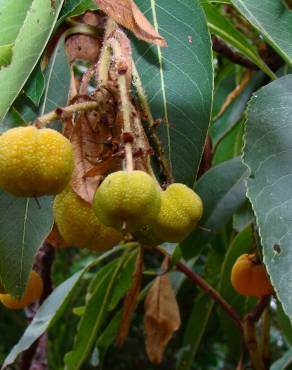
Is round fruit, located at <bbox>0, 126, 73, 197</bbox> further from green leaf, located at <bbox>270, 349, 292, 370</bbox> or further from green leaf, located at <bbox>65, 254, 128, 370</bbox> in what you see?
green leaf, located at <bbox>270, 349, 292, 370</bbox>

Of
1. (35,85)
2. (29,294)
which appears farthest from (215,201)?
(35,85)

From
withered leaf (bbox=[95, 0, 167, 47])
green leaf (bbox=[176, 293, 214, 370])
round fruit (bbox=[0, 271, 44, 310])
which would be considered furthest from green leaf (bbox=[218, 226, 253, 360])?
withered leaf (bbox=[95, 0, 167, 47])

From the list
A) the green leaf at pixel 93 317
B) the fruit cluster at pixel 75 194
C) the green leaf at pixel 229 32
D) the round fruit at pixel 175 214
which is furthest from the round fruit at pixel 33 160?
the green leaf at pixel 93 317

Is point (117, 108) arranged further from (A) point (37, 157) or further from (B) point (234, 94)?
(B) point (234, 94)

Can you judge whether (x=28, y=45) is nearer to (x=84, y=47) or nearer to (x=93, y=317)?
(x=84, y=47)

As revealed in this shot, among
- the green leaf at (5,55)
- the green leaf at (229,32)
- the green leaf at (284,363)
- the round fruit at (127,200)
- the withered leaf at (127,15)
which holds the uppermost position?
the withered leaf at (127,15)

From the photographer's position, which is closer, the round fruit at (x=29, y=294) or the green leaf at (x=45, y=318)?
the round fruit at (x=29, y=294)

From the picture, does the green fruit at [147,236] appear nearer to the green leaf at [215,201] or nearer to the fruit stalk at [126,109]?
the fruit stalk at [126,109]
